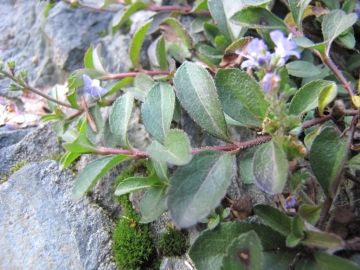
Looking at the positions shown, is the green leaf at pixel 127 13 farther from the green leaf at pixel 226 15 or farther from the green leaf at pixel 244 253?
the green leaf at pixel 244 253

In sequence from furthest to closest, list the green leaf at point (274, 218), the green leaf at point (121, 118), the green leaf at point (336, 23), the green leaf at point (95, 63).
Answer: the green leaf at point (95, 63) < the green leaf at point (336, 23) < the green leaf at point (121, 118) < the green leaf at point (274, 218)

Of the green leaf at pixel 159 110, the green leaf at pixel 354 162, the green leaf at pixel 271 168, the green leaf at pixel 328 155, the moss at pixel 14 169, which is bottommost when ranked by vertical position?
the moss at pixel 14 169

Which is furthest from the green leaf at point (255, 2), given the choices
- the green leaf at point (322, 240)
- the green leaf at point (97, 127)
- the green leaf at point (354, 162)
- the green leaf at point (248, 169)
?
the green leaf at point (322, 240)

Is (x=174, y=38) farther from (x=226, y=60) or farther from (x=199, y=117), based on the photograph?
(x=199, y=117)

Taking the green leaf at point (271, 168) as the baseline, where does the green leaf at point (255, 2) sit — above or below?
above

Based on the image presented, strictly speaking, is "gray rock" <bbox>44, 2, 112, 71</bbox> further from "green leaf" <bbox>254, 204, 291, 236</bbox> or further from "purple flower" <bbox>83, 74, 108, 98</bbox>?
"green leaf" <bbox>254, 204, 291, 236</bbox>

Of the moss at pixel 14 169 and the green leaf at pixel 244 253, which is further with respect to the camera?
the moss at pixel 14 169

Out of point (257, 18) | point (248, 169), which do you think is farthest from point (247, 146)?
point (257, 18)
